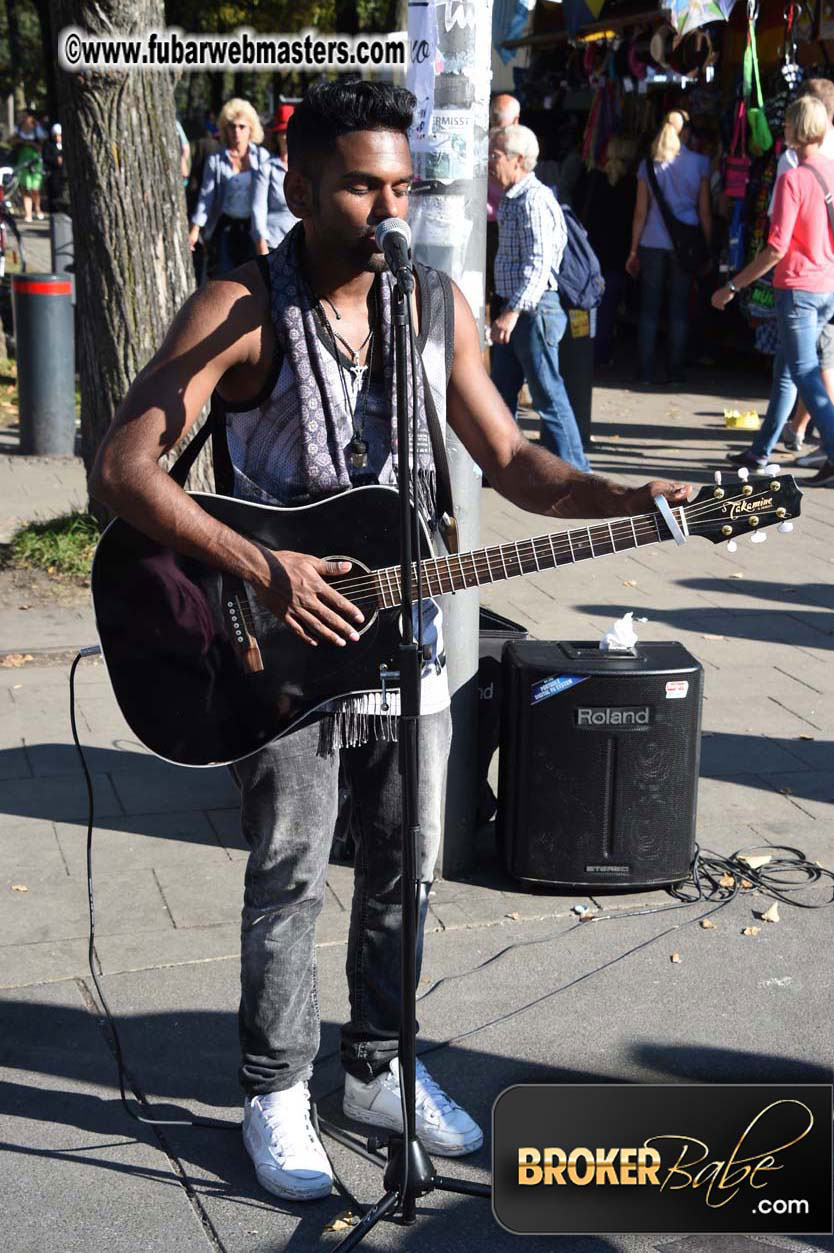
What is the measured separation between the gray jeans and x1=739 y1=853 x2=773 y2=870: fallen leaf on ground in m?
1.60

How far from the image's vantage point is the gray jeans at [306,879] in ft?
9.31

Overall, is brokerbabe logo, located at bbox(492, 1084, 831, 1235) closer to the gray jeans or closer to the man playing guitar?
the man playing guitar

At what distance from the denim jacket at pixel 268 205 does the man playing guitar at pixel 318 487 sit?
354 inches

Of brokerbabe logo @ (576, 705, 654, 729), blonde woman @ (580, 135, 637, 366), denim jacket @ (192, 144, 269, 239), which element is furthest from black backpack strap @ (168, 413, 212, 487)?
blonde woman @ (580, 135, 637, 366)

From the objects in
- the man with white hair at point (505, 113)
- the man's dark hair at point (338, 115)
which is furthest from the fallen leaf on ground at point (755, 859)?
the man with white hair at point (505, 113)

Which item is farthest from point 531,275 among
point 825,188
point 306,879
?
point 306,879

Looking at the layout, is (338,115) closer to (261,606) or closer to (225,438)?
(225,438)

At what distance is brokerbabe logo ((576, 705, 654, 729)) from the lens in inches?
158

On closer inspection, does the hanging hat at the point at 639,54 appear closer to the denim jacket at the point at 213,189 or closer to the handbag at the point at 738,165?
the handbag at the point at 738,165

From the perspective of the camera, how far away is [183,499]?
2658 mm

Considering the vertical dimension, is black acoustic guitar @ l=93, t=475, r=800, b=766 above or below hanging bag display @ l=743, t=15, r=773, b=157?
below

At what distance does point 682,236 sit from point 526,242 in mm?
4019

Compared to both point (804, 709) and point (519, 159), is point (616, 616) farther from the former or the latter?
point (519, 159)

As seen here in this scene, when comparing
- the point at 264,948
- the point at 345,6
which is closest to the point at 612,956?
the point at 264,948
